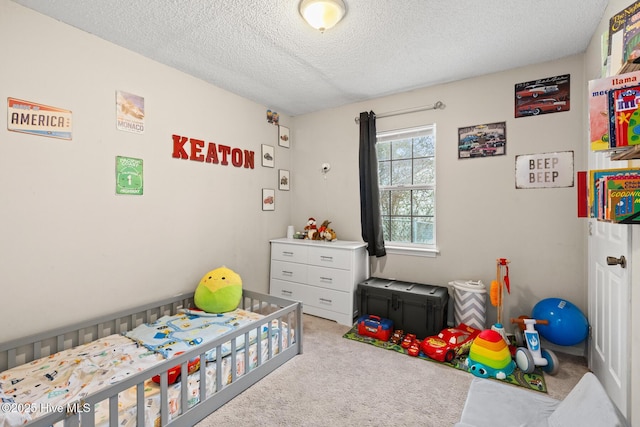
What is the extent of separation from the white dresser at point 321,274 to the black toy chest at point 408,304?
0.15 meters

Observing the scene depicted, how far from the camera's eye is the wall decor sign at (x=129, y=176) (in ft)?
7.39

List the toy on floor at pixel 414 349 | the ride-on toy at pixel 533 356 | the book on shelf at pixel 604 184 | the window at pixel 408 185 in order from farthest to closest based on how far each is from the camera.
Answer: the window at pixel 408 185
the toy on floor at pixel 414 349
the ride-on toy at pixel 533 356
the book on shelf at pixel 604 184

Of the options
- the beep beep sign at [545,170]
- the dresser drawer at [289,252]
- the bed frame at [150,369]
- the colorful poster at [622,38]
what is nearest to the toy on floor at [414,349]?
the bed frame at [150,369]

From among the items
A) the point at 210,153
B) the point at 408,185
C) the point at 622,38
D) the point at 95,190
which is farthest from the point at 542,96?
the point at 95,190

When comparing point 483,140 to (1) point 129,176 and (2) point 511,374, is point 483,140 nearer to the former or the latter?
(2) point 511,374

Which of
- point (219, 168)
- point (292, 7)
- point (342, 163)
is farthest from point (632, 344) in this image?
point (219, 168)

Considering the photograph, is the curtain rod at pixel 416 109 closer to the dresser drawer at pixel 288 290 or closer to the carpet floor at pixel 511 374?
the dresser drawer at pixel 288 290

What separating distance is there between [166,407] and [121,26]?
8.08 ft

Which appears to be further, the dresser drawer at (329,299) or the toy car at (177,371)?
the dresser drawer at (329,299)

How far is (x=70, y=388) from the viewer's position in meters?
1.54

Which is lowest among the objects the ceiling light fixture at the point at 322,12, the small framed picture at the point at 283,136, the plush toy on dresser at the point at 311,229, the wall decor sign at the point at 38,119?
the plush toy on dresser at the point at 311,229

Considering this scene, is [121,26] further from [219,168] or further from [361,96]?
[361,96]

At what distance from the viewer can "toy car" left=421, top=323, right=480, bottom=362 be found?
2.26 m

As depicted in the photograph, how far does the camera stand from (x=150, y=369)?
1.43 m
